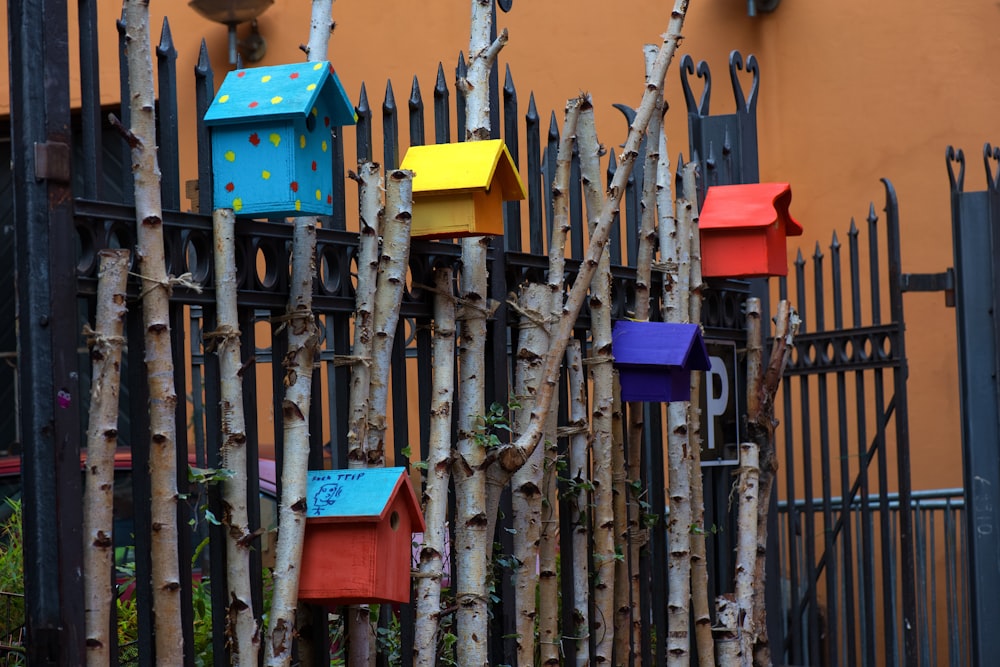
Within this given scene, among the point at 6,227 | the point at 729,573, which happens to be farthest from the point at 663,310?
the point at 6,227

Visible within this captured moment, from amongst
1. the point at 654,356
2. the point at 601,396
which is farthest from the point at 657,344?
the point at 601,396

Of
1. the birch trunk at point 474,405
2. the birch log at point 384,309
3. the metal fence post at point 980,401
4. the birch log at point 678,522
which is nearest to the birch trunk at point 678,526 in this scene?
the birch log at point 678,522

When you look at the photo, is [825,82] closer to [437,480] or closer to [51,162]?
[437,480]

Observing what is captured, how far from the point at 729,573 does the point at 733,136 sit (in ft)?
5.14

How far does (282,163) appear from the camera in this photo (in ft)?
9.39

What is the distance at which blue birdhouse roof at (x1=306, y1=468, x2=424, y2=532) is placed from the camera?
2.88m

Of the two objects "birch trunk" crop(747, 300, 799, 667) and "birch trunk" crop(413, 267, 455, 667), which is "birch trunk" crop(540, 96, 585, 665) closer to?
"birch trunk" crop(413, 267, 455, 667)

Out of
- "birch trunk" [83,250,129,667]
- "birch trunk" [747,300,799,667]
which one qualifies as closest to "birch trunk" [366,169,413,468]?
"birch trunk" [83,250,129,667]

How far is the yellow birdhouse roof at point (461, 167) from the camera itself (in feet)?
10.5

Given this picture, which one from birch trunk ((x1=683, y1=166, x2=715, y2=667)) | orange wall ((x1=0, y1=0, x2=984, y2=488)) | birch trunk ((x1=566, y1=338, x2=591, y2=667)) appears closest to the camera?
birch trunk ((x1=566, y1=338, x2=591, y2=667))

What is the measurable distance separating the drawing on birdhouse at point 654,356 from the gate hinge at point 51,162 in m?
1.75

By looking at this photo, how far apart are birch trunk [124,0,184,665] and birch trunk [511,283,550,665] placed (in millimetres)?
1100

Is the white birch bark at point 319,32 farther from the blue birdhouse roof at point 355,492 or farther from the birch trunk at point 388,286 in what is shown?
the blue birdhouse roof at point 355,492

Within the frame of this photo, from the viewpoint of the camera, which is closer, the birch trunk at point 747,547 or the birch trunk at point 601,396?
the birch trunk at point 601,396
